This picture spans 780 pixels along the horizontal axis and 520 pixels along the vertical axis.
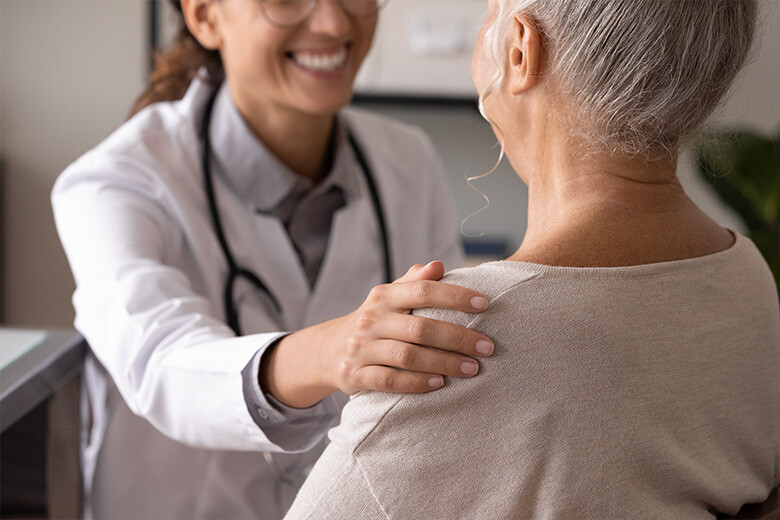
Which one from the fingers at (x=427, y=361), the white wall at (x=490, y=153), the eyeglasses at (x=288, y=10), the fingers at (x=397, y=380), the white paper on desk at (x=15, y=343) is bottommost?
the white wall at (x=490, y=153)

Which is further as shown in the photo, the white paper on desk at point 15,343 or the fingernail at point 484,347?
the white paper on desk at point 15,343

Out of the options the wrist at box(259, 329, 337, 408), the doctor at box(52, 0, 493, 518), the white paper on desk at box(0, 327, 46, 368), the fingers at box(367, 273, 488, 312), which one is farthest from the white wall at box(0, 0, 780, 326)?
the fingers at box(367, 273, 488, 312)

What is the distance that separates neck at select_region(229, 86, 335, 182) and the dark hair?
14cm

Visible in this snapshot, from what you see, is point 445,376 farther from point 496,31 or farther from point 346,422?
point 496,31

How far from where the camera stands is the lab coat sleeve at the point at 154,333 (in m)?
0.98

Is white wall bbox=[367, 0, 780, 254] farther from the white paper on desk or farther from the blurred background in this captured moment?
the white paper on desk

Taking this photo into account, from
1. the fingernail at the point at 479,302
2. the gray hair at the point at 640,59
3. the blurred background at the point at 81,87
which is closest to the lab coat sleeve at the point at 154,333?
the fingernail at the point at 479,302

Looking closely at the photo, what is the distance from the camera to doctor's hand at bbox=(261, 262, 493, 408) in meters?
0.67

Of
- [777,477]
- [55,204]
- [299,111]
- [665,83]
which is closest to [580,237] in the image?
[665,83]

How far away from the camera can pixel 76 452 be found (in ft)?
4.33

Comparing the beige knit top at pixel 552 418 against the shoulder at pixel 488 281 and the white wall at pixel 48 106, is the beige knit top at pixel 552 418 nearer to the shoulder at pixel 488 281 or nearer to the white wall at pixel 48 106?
the shoulder at pixel 488 281

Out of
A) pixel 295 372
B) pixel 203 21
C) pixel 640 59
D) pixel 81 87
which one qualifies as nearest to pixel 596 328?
pixel 640 59

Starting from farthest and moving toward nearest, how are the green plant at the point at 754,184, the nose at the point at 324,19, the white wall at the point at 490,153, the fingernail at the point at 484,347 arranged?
the white wall at the point at 490,153
the green plant at the point at 754,184
the nose at the point at 324,19
the fingernail at the point at 484,347

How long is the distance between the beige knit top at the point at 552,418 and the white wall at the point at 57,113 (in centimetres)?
220
